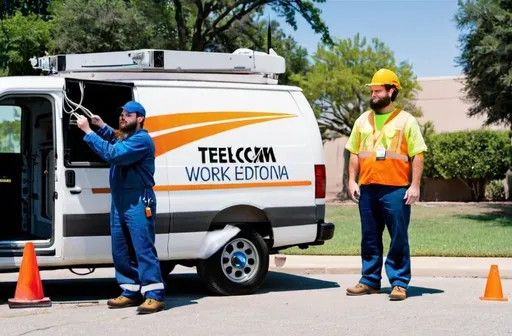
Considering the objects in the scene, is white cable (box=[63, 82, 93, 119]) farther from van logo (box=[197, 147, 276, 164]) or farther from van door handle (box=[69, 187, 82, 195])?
van logo (box=[197, 147, 276, 164])

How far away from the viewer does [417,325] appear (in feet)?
24.0

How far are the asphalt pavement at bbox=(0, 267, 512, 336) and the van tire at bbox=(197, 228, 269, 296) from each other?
5.3 inches

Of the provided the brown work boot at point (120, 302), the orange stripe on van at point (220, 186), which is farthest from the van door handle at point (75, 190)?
the brown work boot at point (120, 302)

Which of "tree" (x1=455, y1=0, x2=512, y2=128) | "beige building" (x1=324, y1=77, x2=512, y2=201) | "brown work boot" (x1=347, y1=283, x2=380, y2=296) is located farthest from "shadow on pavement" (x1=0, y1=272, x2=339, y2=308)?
"beige building" (x1=324, y1=77, x2=512, y2=201)

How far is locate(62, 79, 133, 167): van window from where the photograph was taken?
837 centimetres

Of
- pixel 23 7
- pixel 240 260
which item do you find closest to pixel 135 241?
pixel 240 260

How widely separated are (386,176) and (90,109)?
9.85ft

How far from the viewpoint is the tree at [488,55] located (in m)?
18.9

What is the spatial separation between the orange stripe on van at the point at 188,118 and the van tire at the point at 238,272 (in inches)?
48.0

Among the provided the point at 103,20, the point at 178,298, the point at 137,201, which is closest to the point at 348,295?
the point at 178,298

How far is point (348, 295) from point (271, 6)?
1978 centimetres

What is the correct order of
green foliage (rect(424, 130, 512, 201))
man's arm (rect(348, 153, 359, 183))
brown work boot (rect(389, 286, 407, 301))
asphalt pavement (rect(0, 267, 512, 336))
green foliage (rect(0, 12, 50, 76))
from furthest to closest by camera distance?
green foliage (rect(424, 130, 512, 201)) → green foliage (rect(0, 12, 50, 76)) → man's arm (rect(348, 153, 359, 183)) → brown work boot (rect(389, 286, 407, 301)) → asphalt pavement (rect(0, 267, 512, 336))

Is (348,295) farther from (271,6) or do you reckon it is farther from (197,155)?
(271,6)

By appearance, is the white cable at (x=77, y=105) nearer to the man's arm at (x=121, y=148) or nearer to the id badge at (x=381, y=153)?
the man's arm at (x=121, y=148)
